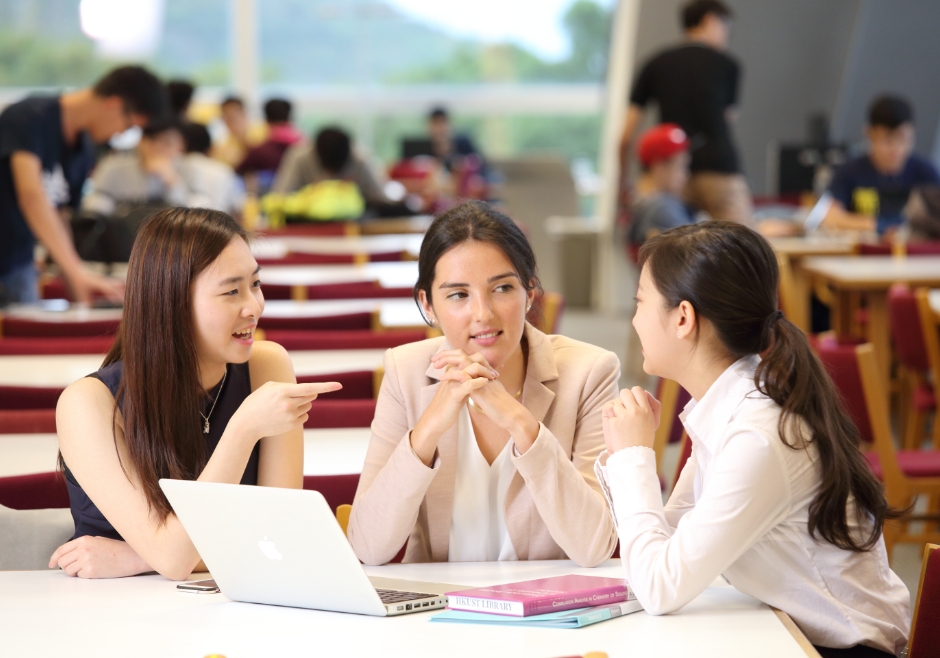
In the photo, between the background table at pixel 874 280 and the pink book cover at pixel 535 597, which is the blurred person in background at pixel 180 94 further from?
the pink book cover at pixel 535 597

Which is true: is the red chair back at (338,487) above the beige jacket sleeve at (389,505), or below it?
below

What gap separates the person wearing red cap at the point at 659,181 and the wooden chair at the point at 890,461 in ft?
7.79

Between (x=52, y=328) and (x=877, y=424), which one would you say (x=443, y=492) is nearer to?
(x=877, y=424)

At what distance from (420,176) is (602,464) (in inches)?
359

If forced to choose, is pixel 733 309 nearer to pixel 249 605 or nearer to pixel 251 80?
pixel 249 605

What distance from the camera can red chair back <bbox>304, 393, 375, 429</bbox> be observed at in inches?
95.1

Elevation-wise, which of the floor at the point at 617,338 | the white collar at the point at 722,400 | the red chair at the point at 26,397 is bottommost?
the floor at the point at 617,338

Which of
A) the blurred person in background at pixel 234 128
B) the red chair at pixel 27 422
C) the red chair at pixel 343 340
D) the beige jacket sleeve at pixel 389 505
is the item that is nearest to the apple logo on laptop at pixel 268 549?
the beige jacket sleeve at pixel 389 505

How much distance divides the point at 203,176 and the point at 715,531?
18.4 feet

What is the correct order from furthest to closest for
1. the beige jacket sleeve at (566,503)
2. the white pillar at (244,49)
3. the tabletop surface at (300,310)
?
the white pillar at (244,49) < the tabletop surface at (300,310) < the beige jacket sleeve at (566,503)

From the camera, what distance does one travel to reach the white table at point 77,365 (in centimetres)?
281

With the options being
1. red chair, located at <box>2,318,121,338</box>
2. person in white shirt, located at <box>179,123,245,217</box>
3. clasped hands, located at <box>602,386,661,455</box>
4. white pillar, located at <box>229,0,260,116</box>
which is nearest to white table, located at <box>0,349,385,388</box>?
red chair, located at <box>2,318,121,338</box>

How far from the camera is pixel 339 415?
242 cm

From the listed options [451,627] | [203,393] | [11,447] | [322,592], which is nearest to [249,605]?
[322,592]
